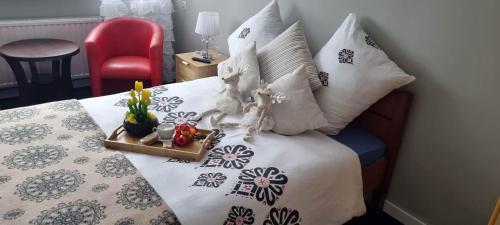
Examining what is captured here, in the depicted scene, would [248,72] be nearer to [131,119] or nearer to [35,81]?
[131,119]

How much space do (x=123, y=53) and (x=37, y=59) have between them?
0.78 meters

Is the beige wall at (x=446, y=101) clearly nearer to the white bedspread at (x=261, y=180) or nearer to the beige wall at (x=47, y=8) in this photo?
the white bedspread at (x=261, y=180)

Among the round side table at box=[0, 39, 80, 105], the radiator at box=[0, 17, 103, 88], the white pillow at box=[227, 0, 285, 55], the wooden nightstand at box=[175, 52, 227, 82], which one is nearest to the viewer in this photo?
the white pillow at box=[227, 0, 285, 55]

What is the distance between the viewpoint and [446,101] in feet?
5.82

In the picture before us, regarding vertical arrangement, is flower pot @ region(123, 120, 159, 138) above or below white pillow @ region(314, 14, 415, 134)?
below

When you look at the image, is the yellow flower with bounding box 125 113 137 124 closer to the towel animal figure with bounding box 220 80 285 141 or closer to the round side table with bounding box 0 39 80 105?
the towel animal figure with bounding box 220 80 285 141

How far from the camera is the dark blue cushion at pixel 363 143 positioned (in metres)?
1.88

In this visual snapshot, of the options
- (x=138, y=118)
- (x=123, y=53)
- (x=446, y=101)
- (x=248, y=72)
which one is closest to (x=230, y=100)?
(x=248, y=72)

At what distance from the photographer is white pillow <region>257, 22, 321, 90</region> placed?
6.62 ft

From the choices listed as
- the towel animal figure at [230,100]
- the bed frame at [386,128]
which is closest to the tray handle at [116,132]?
the towel animal figure at [230,100]

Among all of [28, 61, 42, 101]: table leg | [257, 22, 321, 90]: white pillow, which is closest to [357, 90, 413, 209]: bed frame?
[257, 22, 321, 90]: white pillow

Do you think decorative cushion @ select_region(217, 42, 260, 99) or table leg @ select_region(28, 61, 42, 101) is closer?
decorative cushion @ select_region(217, 42, 260, 99)

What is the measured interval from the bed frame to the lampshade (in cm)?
142

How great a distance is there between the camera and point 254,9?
9.21 feet
